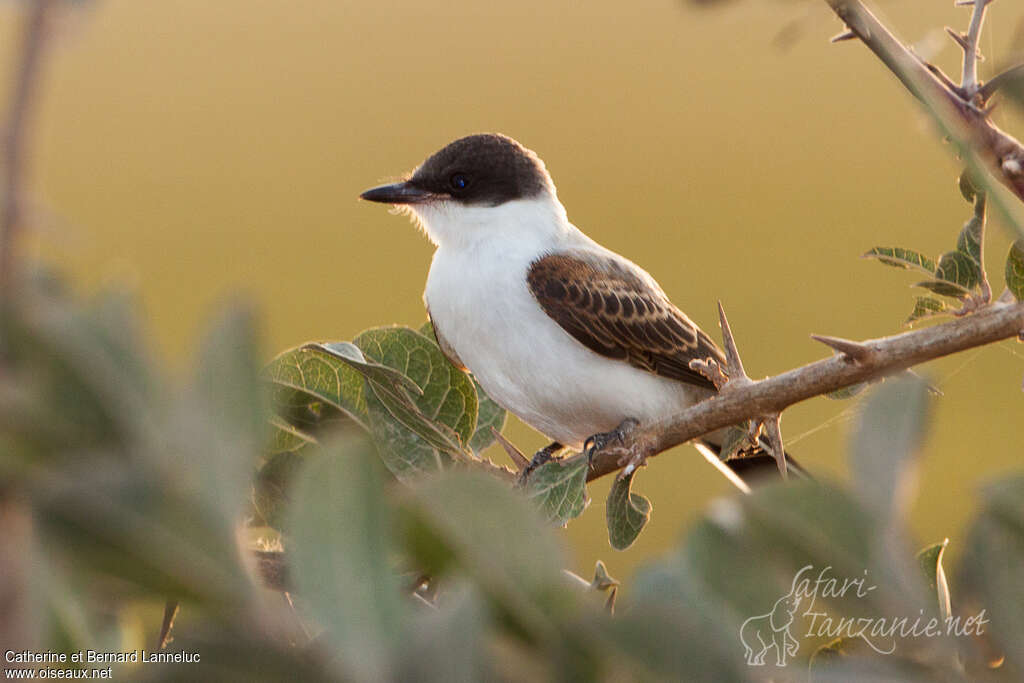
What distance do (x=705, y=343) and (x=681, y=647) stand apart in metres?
2.78

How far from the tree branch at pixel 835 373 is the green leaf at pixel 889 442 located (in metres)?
0.78

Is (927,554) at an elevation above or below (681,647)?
below

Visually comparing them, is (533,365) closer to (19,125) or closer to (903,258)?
(903,258)

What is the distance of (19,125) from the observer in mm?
307

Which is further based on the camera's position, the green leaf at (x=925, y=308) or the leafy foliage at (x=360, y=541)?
the green leaf at (x=925, y=308)

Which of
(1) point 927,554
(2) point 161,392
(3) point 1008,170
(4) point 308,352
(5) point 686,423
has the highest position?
(2) point 161,392

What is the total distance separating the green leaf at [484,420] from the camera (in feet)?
5.80

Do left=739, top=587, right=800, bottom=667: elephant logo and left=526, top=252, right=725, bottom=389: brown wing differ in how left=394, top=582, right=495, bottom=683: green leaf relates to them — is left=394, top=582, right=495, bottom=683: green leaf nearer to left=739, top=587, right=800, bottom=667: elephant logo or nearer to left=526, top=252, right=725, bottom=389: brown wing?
left=739, top=587, right=800, bottom=667: elephant logo

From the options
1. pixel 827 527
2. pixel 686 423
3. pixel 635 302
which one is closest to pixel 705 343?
pixel 635 302

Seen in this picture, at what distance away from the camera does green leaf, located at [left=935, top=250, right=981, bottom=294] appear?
1310 mm

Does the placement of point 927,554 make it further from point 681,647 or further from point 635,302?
point 635,302

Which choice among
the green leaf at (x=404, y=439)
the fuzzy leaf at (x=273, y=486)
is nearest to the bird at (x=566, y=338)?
the green leaf at (x=404, y=439)

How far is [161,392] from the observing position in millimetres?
328

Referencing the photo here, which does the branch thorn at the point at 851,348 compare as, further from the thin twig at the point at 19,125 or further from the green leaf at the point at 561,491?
the thin twig at the point at 19,125
